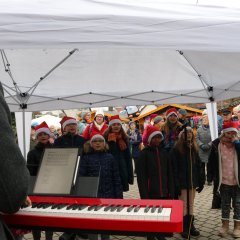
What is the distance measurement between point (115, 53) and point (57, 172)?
368 centimetres

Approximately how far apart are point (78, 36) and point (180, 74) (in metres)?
4.27

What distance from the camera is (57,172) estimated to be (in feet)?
8.48

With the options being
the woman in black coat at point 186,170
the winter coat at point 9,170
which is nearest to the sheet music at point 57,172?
the winter coat at point 9,170

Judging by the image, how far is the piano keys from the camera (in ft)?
6.52

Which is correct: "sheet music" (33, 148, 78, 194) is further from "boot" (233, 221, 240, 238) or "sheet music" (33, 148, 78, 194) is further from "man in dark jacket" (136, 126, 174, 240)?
"boot" (233, 221, 240, 238)

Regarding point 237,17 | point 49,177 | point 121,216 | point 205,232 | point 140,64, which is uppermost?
point 140,64

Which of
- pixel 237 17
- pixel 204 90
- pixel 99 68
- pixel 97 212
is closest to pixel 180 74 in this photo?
pixel 204 90

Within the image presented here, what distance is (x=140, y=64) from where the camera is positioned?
6.23 m

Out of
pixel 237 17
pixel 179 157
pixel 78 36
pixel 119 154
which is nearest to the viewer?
pixel 78 36

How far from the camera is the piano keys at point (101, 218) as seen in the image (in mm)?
1987

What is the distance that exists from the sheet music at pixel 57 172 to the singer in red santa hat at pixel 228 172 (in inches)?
122

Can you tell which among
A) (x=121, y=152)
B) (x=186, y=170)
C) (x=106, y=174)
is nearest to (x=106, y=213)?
(x=106, y=174)

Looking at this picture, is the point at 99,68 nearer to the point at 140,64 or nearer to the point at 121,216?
the point at 140,64

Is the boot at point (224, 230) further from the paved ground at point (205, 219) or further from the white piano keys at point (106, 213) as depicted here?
the white piano keys at point (106, 213)
